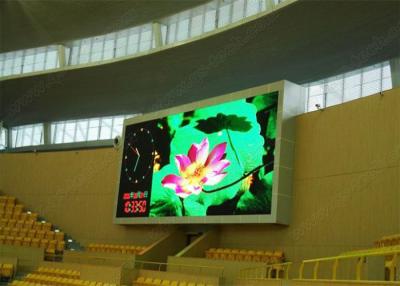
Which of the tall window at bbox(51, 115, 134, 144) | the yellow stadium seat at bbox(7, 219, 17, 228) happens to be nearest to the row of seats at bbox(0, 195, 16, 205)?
the yellow stadium seat at bbox(7, 219, 17, 228)

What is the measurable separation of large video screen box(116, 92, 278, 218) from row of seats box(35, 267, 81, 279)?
3560 millimetres

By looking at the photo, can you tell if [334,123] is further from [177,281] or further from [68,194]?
[68,194]

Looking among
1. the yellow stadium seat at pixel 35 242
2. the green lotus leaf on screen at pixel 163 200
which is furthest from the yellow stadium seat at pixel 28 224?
the green lotus leaf on screen at pixel 163 200

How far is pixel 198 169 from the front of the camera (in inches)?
770

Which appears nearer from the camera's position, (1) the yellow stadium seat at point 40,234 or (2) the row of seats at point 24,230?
(2) the row of seats at point 24,230

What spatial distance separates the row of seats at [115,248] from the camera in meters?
21.4

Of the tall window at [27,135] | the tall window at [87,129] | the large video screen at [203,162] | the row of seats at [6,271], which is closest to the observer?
the large video screen at [203,162]

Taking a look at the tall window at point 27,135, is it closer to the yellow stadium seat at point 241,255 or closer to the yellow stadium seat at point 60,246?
the yellow stadium seat at point 60,246

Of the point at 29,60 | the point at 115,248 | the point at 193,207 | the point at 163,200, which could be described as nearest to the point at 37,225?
the point at 115,248

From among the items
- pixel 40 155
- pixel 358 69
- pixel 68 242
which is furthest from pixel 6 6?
pixel 358 69

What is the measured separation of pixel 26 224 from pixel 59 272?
601cm

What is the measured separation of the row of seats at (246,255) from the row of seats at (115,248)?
3597mm

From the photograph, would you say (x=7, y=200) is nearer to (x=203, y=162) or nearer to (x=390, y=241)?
(x=203, y=162)

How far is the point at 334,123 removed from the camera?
16.3 m
